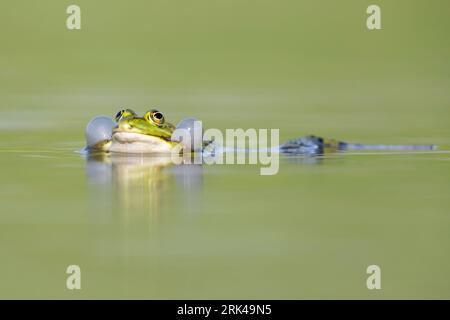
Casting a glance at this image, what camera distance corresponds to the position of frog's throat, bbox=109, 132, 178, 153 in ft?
33.4

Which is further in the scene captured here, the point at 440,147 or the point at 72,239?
the point at 440,147

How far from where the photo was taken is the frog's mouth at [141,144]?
10.2 meters

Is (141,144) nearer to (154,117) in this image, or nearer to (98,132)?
(154,117)

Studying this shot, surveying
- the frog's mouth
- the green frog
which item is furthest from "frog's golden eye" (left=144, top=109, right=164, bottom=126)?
the frog's mouth

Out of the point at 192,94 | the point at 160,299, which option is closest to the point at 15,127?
the point at 192,94

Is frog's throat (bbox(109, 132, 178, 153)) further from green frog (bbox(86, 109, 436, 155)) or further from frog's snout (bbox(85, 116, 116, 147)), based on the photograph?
frog's snout (bbox(85, 116, 116, 147))

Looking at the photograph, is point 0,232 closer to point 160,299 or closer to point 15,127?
point 160,299

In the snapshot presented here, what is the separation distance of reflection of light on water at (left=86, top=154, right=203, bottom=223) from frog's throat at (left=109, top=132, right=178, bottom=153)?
7.2 inches

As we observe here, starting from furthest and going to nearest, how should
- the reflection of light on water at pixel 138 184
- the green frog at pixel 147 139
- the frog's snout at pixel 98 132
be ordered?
the frog's snout at pixel 98 132 < the green frog at pixel 147 139 < the reflection of light on water at pixel 138 184

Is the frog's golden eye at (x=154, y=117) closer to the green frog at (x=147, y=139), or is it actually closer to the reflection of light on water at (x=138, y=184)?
the green frog at (x=147, y=139)

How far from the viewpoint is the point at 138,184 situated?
8.08m

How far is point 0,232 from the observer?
6.35 metres

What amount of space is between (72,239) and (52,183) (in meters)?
2.08

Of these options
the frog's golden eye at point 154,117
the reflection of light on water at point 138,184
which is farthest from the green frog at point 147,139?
the reflection of light on water at point 138,184
